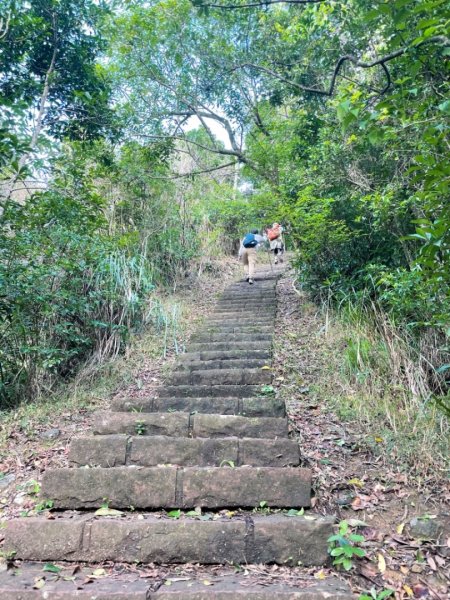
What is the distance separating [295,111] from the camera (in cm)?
679

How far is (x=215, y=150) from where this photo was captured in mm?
8141

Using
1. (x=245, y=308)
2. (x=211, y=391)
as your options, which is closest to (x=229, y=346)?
(x=211, y=391)

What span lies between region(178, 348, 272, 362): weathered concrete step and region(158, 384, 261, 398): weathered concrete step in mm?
894

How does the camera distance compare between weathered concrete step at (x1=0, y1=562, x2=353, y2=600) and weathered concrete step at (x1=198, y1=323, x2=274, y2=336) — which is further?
weathered concrete step at (x1=198, y1=323, x2=274, y2=336)

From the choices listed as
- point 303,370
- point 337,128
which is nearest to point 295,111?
point 337,128

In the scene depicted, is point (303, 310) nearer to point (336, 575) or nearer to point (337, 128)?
point (337, 128)

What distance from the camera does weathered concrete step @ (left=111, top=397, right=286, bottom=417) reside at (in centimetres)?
347

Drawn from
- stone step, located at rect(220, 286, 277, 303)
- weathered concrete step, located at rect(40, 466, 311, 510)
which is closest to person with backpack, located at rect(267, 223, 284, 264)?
stone step, located at rect(220, 286, 277, 303)

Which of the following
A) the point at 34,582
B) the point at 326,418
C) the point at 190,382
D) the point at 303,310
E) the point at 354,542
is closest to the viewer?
the point at 34,582

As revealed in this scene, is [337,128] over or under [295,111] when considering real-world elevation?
under

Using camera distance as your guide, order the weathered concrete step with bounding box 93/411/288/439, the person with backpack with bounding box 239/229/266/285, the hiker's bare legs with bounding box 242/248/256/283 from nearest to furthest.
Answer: the weathered concrete step with bounding box 93/411/288/439
the person with backpack with bounding box 239/229/266/285
the hiker's bare legs with bounding box 242/248/256/283

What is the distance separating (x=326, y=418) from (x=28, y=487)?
2.40 meters

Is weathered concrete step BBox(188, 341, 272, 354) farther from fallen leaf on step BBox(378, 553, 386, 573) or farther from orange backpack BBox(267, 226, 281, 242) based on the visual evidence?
orange backpack BBox(267, 226, 281, 242)

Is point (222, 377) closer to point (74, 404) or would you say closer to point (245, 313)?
point (74, 404)
